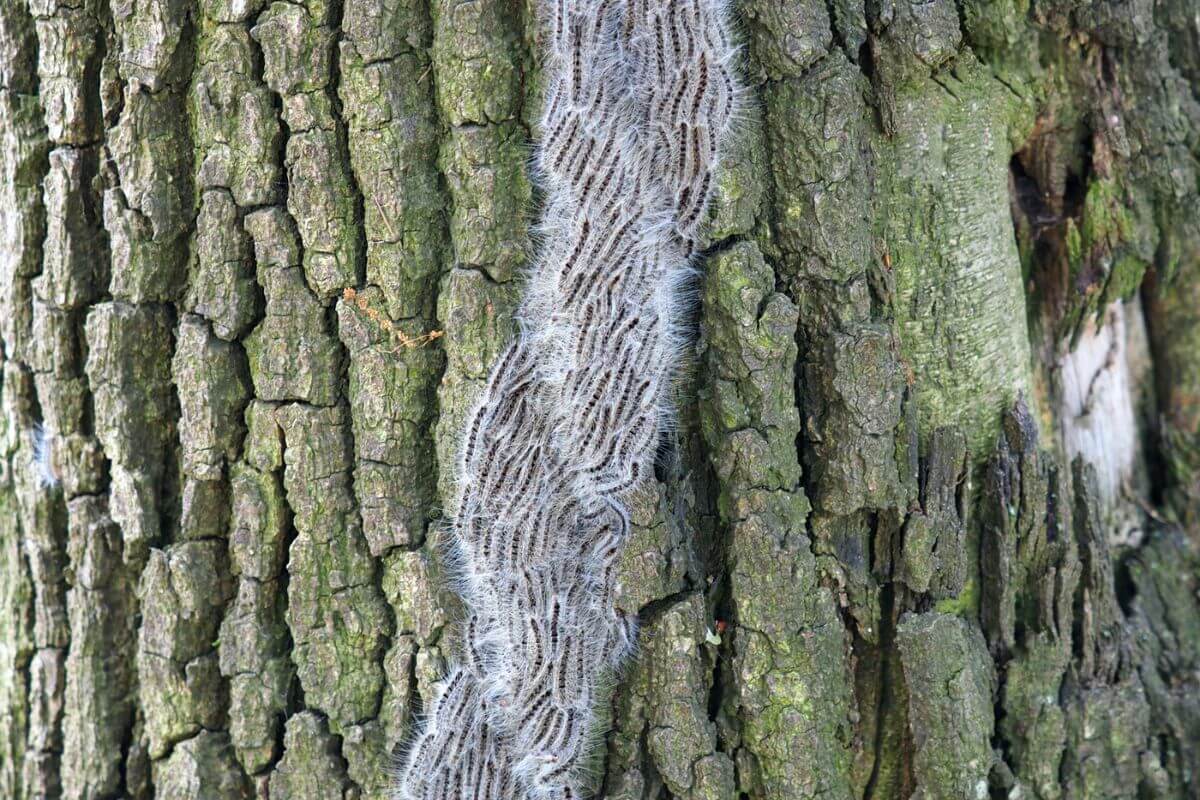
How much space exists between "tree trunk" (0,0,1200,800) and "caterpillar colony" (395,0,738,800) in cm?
5

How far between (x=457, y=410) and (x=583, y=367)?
239 millimetres

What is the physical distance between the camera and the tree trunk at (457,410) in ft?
5.80

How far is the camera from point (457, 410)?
5.88ft

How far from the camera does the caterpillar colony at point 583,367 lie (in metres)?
1.78

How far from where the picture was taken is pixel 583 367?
180 centimetres

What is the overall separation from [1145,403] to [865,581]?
1.05 m

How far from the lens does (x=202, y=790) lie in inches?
75.4

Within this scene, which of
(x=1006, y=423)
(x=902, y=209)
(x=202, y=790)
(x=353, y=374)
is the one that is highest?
(x=902, y=209)

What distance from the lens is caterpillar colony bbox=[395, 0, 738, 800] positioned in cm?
178

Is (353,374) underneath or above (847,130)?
underneath

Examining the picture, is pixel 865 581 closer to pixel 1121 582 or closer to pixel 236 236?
pixel 1121 582

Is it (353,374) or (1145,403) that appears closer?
(353,374)

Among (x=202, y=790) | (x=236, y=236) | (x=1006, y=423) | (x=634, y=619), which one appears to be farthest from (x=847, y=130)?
(x=202, y=790)

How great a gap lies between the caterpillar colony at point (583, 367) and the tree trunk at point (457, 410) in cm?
5
